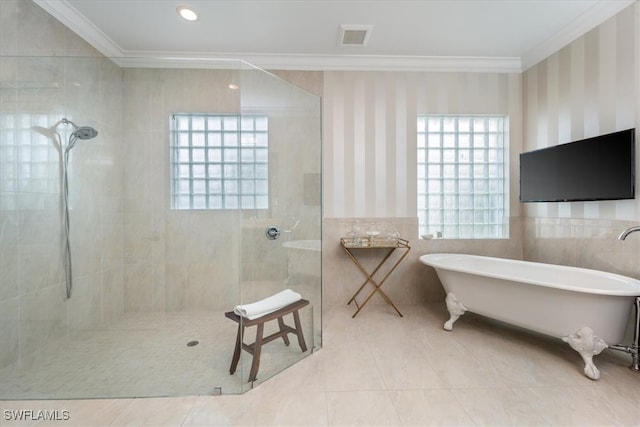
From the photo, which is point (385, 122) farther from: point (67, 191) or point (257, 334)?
point (67, 191)

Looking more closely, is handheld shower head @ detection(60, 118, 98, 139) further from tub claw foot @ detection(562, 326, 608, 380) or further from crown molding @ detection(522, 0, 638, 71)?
crown molding @ detection(522, 0, 638, 71)

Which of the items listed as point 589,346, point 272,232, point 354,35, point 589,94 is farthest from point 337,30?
point 589,346

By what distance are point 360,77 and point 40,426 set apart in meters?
3.47

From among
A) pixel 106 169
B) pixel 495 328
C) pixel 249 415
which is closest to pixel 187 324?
pixel 249 415

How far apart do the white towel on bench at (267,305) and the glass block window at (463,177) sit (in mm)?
1787

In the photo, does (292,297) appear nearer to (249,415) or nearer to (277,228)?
(277,228)

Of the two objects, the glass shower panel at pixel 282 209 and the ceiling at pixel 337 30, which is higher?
the ceiling at pixel 337 30

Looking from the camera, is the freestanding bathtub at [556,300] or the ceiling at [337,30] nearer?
the freestanding bathtub at [556,300]

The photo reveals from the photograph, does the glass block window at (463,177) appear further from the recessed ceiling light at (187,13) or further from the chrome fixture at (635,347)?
the recessed ceiling light at (187,13)

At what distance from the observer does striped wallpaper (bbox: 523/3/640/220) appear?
2.03m

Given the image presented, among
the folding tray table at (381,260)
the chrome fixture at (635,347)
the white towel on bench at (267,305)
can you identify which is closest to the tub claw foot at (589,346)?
the chrome fixture at (635,347)

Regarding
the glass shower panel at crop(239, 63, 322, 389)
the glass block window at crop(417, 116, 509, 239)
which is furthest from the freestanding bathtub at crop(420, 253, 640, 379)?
Answer: the glass shower panel at crop(239, 63, 322, 389)

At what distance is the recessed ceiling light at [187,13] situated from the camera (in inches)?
85.0

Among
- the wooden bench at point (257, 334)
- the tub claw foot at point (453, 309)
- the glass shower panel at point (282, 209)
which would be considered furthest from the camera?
the tub claw foot at point (453, 309)
